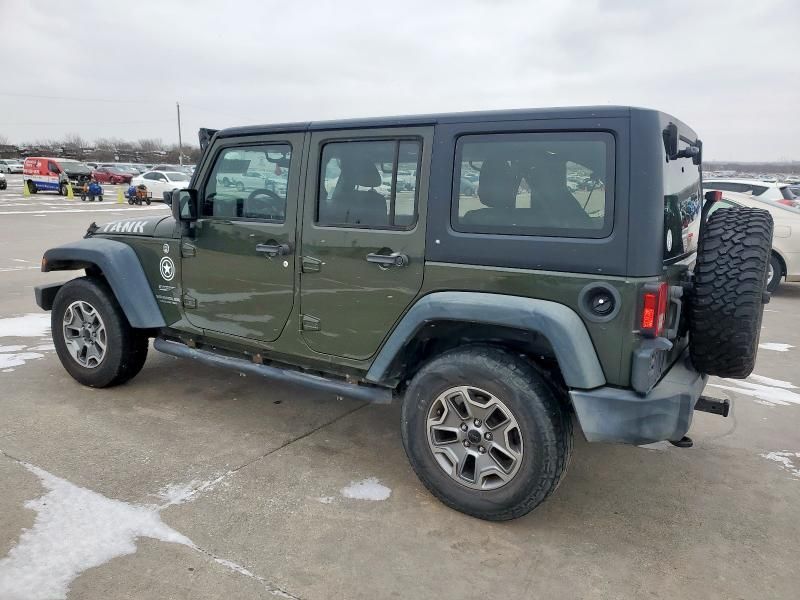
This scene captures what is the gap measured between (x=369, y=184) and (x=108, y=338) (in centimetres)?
230

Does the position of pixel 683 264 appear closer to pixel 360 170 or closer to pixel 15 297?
pixel 360 170

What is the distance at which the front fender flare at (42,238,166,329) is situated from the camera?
402cm

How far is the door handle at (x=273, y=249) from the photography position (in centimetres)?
338

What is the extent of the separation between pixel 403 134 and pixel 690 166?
5.06 feet

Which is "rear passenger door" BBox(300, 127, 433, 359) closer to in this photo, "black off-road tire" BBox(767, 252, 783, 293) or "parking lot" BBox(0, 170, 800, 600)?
"parking lot" BBox(0, 170, 800, 600)

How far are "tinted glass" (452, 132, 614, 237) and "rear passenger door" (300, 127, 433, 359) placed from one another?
9.1 inches

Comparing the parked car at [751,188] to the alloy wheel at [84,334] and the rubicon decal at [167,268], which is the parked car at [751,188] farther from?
the alloy wheel at [84,334]

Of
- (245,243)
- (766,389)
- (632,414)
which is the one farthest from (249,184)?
(766,389)

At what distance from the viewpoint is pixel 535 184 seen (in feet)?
8.91

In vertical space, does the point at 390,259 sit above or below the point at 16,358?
above

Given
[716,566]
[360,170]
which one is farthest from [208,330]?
[716,566]

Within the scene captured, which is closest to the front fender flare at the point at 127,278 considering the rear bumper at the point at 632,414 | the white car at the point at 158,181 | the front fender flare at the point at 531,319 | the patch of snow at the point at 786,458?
the front fender flare at the point at 531,319

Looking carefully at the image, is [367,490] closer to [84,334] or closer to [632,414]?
[632,414]

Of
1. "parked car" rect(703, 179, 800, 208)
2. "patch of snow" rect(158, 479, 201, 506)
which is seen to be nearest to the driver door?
"patch of snow" rect(158, 479, 201, 506)
